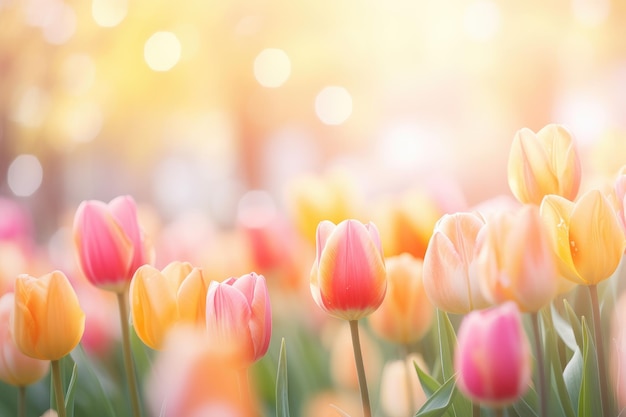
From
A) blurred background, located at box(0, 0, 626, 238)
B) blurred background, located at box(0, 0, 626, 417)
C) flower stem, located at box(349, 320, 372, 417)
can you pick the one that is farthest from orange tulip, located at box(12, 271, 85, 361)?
blurred background, located at box(0, 0, 626, 238)

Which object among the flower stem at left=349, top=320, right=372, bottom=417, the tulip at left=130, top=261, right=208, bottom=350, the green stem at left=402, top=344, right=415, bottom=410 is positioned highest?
the tulip at left=130, top=261, right=208, bottom=350

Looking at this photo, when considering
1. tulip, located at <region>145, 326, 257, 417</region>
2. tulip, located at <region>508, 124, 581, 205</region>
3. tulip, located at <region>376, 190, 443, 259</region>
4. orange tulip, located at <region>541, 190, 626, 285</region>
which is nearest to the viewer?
tulip, located at <region>145, 326, 257, 417</region>

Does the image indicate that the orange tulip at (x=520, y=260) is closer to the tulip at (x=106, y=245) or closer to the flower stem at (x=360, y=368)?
the flower stem at (x=360, y=368)

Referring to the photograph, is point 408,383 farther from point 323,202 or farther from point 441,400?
point 323,202

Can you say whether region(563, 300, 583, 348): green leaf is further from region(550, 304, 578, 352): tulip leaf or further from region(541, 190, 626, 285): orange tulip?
region(541, 190, 626, 285): orange tulip

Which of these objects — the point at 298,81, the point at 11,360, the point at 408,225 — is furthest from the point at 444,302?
the point at 298,81

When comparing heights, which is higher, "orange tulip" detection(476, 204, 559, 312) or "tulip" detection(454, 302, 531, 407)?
"orange tulip" detection(476, 204, 559, 312)

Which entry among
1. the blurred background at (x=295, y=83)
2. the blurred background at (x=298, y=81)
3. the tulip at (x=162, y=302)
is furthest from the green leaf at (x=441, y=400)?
the blurred background at (x=298, y=81)
